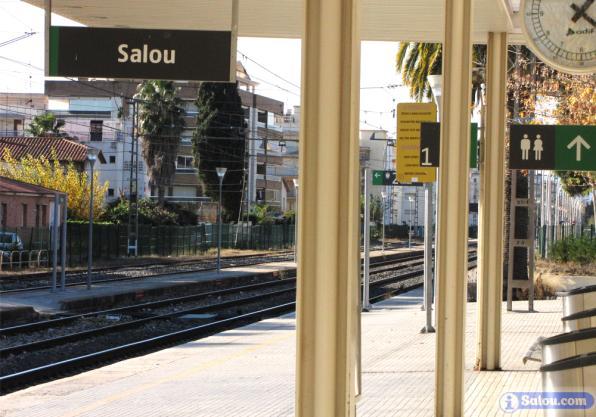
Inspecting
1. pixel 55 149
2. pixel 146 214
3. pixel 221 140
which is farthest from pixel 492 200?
pixel 221 140

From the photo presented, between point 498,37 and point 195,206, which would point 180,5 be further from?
point 195,206

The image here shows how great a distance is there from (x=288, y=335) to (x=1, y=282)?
580 inches

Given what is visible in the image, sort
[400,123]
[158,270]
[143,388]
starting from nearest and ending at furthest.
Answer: [143,388] → [400,123] → [158,270]

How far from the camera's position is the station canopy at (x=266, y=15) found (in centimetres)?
868

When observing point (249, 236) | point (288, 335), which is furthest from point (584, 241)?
point (249, 236)

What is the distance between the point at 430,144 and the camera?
37.2 feet

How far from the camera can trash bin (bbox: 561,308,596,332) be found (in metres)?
6.32

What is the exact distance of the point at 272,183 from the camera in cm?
8238

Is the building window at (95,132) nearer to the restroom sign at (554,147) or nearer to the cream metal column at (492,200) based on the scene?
the cream metal column at (492,200)

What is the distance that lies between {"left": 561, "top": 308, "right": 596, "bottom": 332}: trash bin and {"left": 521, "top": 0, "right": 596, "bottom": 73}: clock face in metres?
1.81

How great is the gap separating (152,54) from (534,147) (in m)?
4.72

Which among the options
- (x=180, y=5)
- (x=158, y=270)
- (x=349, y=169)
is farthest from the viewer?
(x=158, y=270)

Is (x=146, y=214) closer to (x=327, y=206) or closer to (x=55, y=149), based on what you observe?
(x=55, y=149)

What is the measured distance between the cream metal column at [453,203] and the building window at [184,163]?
67046 mm
